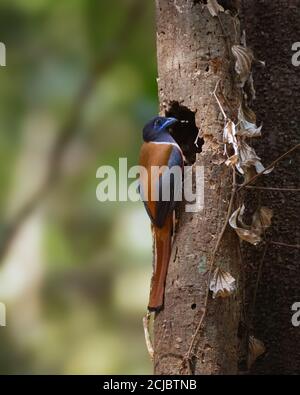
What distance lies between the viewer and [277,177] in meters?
5.03

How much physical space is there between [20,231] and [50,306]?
999 millimetres

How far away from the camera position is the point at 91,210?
830 centimetres

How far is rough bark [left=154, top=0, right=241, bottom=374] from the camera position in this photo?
4.54 m

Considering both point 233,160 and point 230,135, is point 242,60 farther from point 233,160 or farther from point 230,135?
point 233,160

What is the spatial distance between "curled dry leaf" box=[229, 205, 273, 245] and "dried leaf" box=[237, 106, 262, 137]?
33cm

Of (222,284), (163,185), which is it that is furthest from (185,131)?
(222,284)

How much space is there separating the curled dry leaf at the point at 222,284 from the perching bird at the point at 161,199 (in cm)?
28

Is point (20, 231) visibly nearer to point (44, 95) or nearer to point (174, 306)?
point (44, 95)

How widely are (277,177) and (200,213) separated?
0.59 metres

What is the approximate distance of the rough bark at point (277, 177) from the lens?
4980 millimetres

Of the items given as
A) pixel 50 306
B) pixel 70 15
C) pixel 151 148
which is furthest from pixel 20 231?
pixel 151 148

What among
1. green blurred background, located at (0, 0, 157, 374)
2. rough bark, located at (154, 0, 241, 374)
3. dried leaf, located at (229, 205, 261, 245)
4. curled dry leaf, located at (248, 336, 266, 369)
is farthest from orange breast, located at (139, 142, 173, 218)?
green blurred background, located at (0, 0, 157, 374)

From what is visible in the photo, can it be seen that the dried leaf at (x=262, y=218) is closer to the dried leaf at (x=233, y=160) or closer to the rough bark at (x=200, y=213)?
the rough bark at (x=200, y=213)

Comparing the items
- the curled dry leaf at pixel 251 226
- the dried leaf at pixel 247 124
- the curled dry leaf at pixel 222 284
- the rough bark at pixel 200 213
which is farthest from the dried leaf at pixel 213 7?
the curled dry leaf at pixel 222 284
